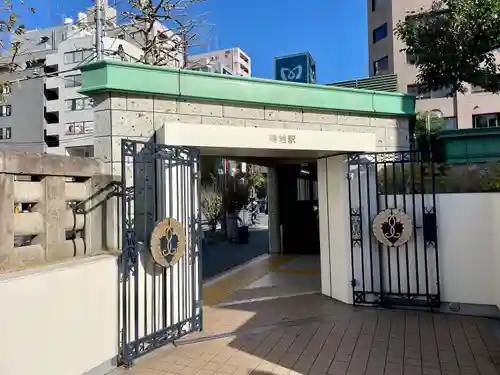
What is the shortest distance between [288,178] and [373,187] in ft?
20.1

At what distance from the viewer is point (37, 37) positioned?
41656 mm

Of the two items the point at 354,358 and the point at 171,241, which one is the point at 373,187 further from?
the point at 171,241

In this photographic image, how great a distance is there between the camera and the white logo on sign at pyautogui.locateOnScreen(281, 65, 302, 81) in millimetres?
7469

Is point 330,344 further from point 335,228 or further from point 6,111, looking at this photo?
point 6,111

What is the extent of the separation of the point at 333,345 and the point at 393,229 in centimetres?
197

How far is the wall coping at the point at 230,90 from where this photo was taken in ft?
15.1

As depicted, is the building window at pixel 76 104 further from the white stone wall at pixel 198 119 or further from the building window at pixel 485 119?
the white stone wall at pixel 198 119

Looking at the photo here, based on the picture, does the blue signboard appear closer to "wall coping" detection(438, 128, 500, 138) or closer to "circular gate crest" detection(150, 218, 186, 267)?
"wall coping" detection(438, 128, 500, 138)

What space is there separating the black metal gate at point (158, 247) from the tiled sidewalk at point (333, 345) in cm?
26

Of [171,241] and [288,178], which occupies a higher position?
[288,178]

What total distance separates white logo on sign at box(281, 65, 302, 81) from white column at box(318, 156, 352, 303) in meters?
1.74

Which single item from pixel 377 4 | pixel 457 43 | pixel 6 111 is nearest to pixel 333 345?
pixel 457 43

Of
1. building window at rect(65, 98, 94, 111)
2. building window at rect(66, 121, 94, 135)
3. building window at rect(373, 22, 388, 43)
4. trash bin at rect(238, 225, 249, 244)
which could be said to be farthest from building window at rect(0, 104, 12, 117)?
building window at rect(373, 22, 388, 43)

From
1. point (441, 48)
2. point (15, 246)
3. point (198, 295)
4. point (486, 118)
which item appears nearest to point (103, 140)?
point (15, 246)
